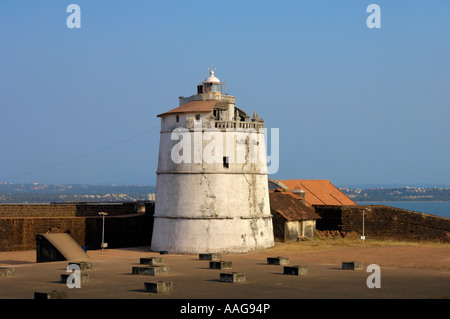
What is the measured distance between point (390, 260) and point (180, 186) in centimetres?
1220

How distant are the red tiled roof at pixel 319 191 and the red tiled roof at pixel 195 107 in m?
16.5

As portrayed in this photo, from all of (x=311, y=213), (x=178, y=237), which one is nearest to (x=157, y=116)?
(x=178, y=237)

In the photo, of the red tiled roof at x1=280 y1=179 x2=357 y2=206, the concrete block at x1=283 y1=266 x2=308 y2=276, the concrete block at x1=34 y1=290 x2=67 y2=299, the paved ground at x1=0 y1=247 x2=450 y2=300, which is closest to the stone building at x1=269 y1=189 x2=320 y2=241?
the paved ground at x1=0 y1=247 x2=450 y2=300

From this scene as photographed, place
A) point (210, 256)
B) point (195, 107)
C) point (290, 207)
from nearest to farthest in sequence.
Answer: point (210, 256) → point (195, 107) → point (290, 207)

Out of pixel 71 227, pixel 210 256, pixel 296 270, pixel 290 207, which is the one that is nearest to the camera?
pixel 296 270

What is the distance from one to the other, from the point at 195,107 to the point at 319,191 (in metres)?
21.6

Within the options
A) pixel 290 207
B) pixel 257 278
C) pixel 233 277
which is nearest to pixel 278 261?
pixel 257 278

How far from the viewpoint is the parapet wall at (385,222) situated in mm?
42062

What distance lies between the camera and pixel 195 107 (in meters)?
37.8

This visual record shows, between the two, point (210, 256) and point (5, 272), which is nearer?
point (5, 272)

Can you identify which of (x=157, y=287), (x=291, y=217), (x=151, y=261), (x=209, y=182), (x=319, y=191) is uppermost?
(x=209, y=182)

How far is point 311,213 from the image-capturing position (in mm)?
44312

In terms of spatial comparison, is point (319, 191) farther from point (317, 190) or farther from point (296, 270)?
point (296, 270)

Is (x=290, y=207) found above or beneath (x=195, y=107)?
beneath
